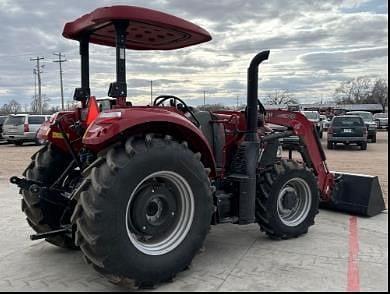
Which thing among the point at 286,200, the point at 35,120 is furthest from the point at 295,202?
the point at 35,120

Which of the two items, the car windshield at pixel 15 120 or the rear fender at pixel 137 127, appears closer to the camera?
the rear fender at pixel 137 127

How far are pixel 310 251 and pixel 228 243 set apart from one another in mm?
984

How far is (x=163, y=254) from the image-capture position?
14.3ft

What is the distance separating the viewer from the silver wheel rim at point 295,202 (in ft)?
19.8

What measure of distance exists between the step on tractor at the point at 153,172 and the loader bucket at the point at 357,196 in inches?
35.1

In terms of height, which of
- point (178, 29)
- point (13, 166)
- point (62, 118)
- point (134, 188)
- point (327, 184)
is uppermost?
point (178, 29)

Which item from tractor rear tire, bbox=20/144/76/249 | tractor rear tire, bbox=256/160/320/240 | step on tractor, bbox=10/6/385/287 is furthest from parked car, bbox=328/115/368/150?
tractor rear tire, bbox=20/144/76/249

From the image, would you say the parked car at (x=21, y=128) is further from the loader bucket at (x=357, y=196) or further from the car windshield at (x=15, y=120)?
the loader bucket at (x=357, y=196)

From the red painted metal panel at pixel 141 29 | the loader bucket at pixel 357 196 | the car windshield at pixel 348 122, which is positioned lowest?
the loader bucket at pixel 357 196

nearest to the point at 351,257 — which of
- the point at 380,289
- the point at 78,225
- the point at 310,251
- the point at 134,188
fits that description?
the point at 310,251

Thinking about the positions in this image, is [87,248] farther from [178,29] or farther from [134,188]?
[178,29]

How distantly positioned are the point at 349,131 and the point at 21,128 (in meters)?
16.1

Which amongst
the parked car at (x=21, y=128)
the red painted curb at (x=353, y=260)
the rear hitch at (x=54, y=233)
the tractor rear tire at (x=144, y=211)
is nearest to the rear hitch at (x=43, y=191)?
the rear hitch at (x=54, y=233)

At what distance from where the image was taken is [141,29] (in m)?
5.10
